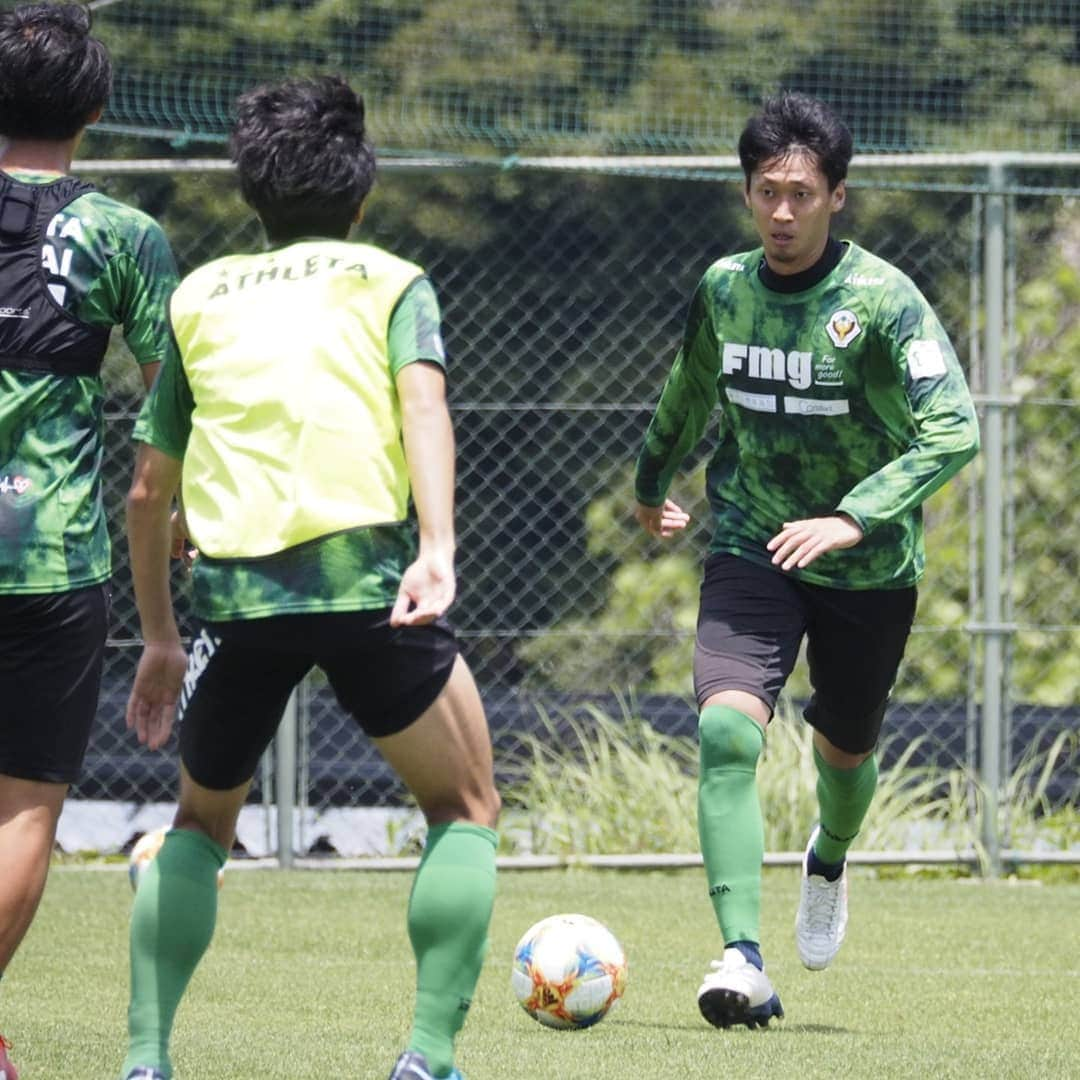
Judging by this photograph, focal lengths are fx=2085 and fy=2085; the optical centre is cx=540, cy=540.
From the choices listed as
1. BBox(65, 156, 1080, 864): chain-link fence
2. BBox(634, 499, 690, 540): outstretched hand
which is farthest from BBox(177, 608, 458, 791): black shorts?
BBox(65, 156, 1080, 864): chain-link fence

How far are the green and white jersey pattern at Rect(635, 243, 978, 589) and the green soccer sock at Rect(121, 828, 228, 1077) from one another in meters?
2.12

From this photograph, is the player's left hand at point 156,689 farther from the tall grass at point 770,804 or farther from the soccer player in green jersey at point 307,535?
the tall grass at point 770,804

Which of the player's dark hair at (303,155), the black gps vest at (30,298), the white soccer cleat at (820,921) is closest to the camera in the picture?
the player's dark hair at (303,155)

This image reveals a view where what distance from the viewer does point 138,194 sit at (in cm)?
1005

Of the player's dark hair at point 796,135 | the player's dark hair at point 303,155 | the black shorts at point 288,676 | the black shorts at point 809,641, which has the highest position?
the player's dark hair at point 303,155

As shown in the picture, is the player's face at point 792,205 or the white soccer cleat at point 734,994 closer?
the white soccer cleat at point 734,994

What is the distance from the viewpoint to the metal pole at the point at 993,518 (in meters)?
8.66

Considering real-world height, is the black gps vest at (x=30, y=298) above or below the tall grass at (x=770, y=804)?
above

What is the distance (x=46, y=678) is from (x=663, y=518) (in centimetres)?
228

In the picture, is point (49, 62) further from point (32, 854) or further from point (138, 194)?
point (138, 194)

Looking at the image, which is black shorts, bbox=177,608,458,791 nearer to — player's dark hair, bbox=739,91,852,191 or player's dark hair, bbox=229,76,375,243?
player's dark hair, bbox=229,76,375,243

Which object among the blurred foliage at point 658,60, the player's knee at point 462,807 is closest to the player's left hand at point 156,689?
the player's knee at point 462,807

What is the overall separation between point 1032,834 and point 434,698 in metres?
6.01

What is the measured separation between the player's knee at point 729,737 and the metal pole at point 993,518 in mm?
3893
